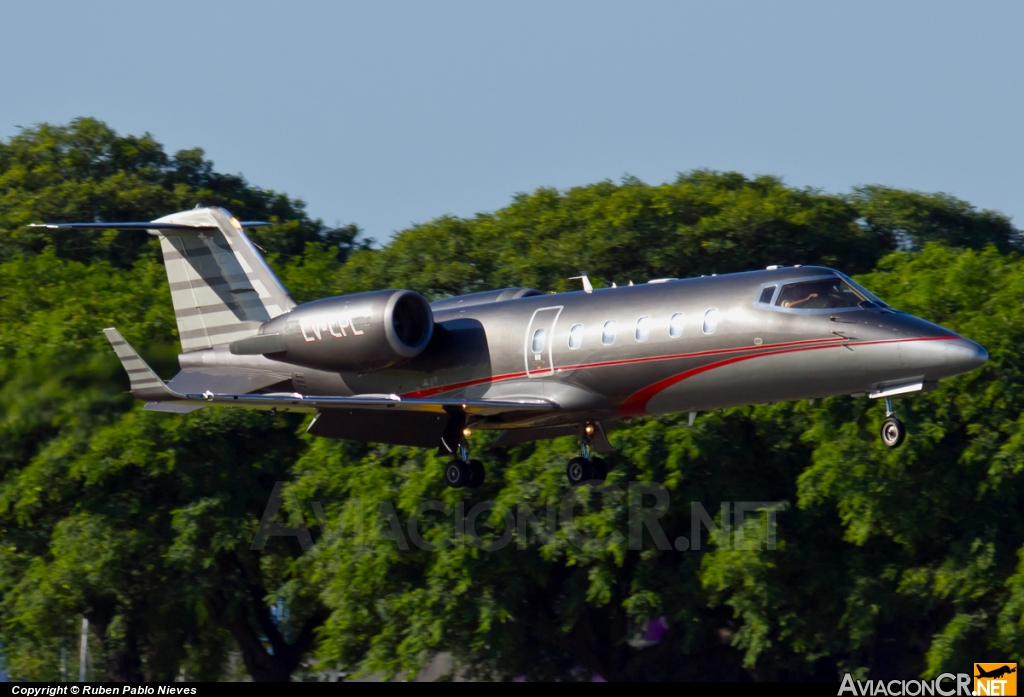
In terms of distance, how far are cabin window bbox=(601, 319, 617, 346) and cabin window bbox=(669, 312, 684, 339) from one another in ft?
3.07

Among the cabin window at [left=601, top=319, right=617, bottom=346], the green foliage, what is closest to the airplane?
the cabin window at [left=601, top=319, right=617, bottom=346]

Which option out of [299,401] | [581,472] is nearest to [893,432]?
[581,472]

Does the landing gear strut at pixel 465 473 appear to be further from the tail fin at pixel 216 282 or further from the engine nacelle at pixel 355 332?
the tail fin at pixel 216 282

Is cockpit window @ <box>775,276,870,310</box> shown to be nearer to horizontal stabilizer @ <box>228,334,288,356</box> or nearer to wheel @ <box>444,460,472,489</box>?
wheel @ <box>444,460,472,489</box>

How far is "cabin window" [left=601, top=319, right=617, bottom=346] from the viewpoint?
2186cm

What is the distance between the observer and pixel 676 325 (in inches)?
840

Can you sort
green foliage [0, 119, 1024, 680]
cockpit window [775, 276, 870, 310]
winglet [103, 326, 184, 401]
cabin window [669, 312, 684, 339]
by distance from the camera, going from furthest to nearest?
green foliage [0, 119, 1024, 680] < winglet [103, 326, 184, 401] < cabin window [669, 312, 684, 339] < cockpit window [775, 276, 870, 310]

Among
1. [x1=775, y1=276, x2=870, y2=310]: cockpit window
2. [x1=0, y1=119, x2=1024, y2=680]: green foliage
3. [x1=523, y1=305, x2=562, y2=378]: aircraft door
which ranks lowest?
[x1=0, y1=119, x2=1024, y2=680]: green foliage

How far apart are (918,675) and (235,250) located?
17.1 metres

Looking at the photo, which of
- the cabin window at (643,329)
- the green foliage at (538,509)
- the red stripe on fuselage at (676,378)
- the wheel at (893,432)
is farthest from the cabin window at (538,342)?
the green foliage at (538,509)

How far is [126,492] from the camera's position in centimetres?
3247

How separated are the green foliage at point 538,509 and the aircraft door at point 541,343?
22.1 feet

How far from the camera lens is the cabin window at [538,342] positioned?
22.6m

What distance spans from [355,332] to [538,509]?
7.63 meters
